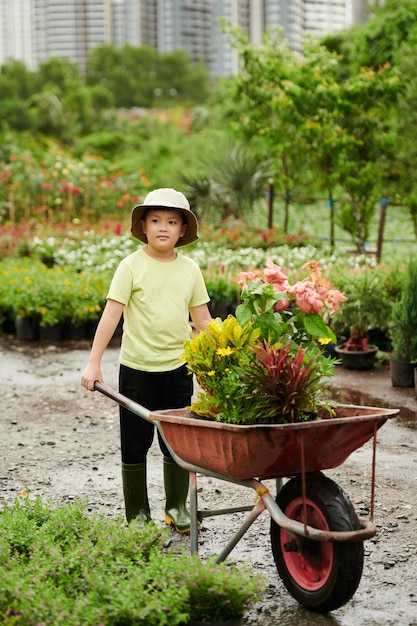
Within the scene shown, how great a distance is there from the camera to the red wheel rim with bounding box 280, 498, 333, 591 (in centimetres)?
339

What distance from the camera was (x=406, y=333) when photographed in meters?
7.60

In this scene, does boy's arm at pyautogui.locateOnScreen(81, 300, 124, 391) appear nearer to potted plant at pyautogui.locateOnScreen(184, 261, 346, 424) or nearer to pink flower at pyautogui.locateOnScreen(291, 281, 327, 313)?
potted plant at pyautogui.locateOnScreen(184, 261, 346, 424)

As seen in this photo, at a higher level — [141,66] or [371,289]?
[141,66]

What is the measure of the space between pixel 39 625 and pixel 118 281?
1733 millimetres

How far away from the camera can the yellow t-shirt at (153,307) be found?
13.8 feet

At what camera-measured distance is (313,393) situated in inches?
135

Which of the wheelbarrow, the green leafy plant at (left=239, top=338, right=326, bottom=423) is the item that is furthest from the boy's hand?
the green leafy plant at (left=239, top=338, right=326, bottom=423)

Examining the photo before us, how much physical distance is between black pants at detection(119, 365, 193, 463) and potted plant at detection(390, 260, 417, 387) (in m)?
3.59

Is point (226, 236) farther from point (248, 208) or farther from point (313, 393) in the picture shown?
point (313, 393)

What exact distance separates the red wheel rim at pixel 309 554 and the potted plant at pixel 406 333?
13.7 feet

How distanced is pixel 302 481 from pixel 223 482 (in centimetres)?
205

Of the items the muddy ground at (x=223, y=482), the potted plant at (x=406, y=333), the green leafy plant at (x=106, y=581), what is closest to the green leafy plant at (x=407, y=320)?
the potted plant at (x=406, y=333)

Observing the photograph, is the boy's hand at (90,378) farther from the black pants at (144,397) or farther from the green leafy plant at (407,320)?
the green leafy plant at (407,320)

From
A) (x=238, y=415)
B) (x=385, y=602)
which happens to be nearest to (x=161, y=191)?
(x=238, y=415)
